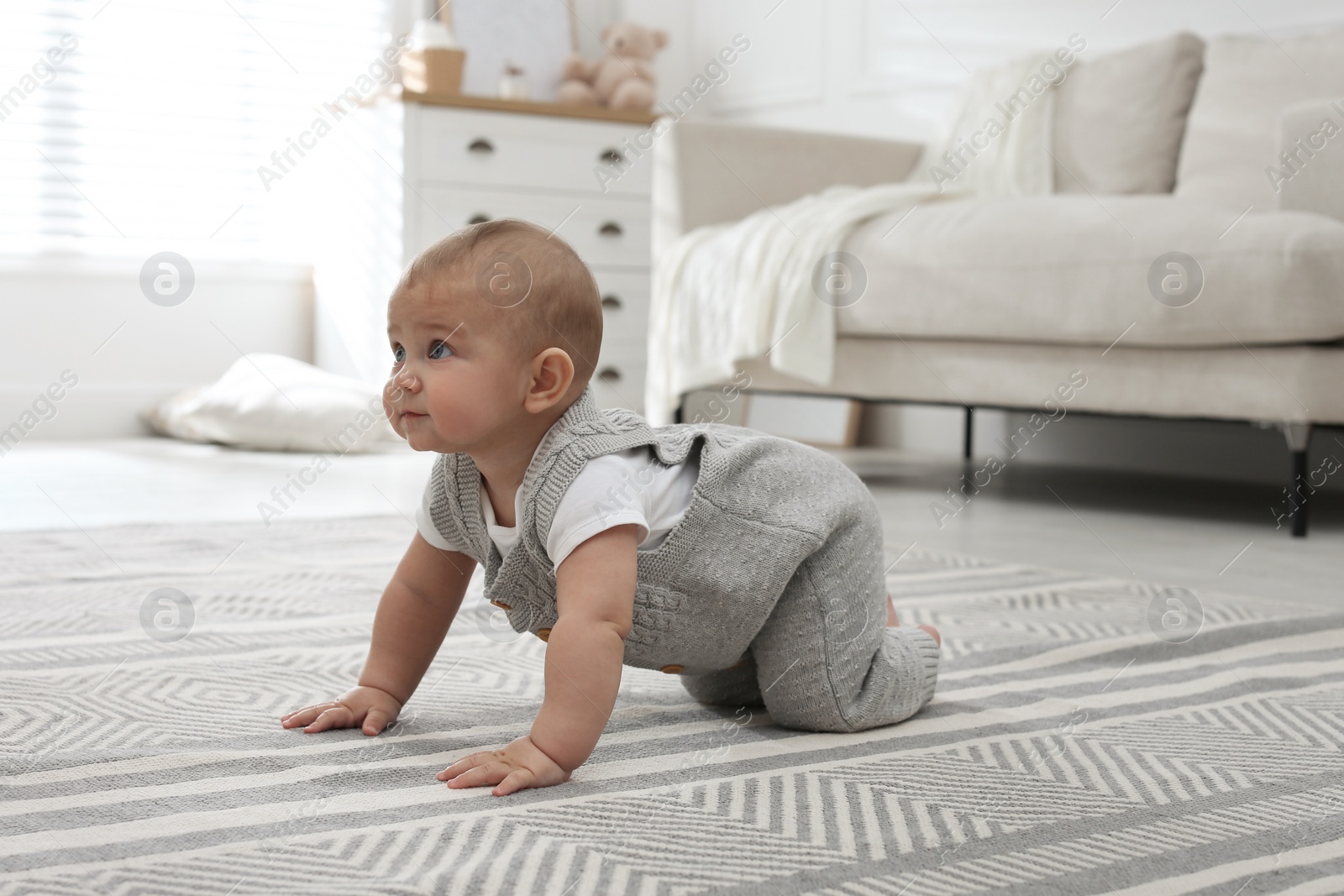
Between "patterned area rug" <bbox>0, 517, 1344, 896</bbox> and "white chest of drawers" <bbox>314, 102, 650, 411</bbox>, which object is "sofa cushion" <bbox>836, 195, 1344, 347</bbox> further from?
"white chest of drawers" <bbox>314, 102, 650, 411</bbox>

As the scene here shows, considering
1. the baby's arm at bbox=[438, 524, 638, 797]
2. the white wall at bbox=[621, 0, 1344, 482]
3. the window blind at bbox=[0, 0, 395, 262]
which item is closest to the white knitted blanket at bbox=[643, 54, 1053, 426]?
the white wall at bbox=[621, 0, 1344, 482]

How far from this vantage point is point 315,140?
3.65 m

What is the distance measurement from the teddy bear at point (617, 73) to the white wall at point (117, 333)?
3.06 ft

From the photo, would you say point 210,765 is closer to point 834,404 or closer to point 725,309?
point 725,309

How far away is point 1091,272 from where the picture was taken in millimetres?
1960

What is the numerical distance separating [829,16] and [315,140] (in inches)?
58.0

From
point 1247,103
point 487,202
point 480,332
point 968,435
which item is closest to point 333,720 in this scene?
point 480,332

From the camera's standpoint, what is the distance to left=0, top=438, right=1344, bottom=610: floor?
1646 mm

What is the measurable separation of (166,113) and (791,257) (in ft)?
6.47

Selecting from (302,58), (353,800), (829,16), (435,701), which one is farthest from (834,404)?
(353,800)

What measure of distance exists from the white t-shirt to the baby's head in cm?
6

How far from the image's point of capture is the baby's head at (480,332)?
746 mm

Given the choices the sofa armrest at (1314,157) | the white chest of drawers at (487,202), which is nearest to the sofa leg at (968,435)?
the white chest of drawers at (487,202)

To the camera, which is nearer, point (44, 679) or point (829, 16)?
point (44, 679)
